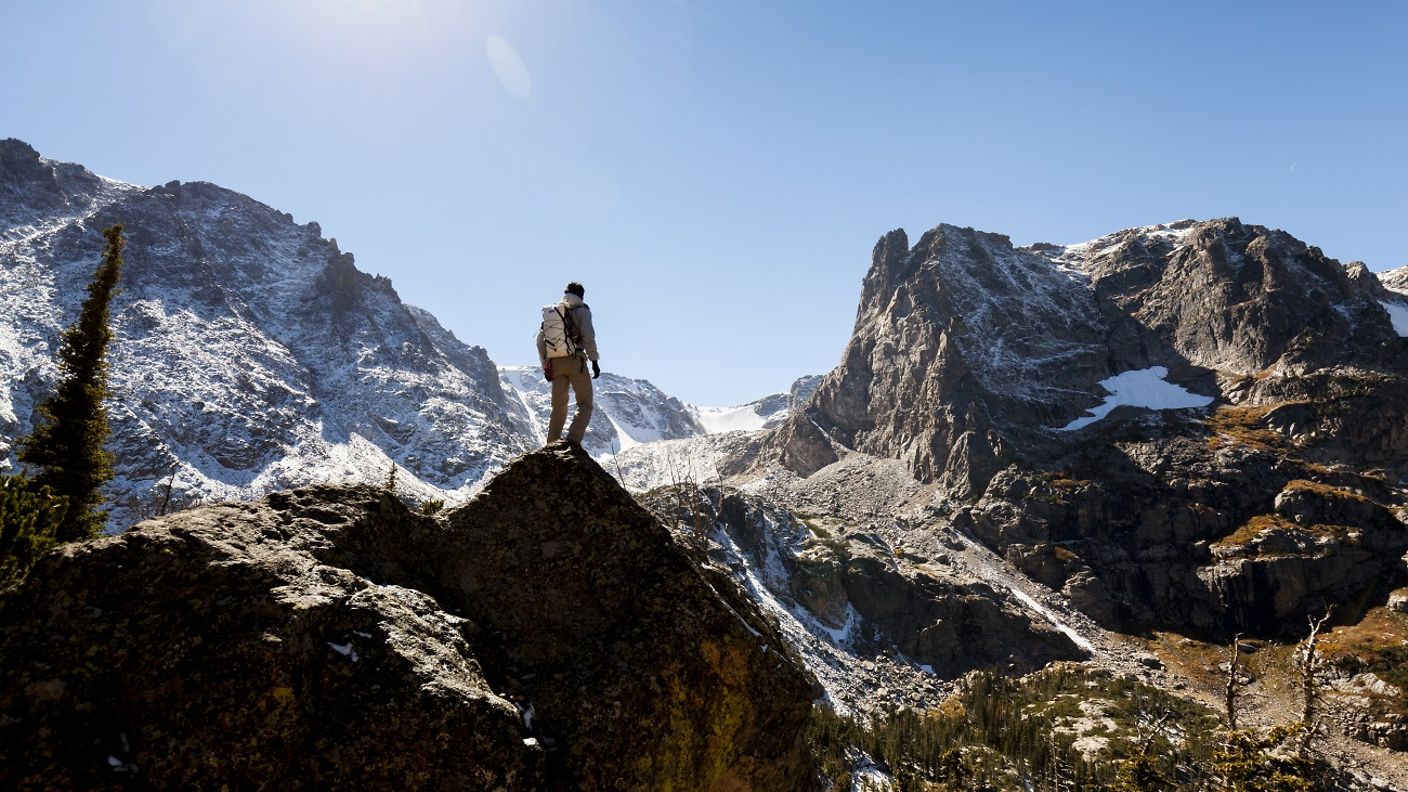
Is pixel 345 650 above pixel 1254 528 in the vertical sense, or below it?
below

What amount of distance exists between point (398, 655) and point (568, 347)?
632 centimetres

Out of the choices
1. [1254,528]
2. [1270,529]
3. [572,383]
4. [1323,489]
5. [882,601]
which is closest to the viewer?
[572,383]

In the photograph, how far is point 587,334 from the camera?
1175 cm

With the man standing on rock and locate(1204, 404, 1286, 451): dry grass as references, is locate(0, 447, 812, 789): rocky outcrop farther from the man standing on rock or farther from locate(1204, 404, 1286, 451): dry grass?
locate(1204, 404, 1286, 451): dry grass

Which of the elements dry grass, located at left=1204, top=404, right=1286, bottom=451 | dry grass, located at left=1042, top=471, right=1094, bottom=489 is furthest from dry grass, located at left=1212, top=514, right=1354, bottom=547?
dry grass, located at left=1042, top=471, right=1094, bottom=489

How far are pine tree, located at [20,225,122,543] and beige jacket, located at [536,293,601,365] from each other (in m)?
27.0

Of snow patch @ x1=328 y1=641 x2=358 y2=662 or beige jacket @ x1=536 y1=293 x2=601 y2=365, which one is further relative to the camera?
beige jacket @ x1=536 y1=293 x2=601 y2=365

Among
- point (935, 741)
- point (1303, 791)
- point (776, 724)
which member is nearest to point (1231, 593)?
point (935, 741)

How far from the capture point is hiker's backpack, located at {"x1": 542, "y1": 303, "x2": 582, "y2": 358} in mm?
11711

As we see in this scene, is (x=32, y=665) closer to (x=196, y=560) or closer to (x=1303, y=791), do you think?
(x=196, y=560)

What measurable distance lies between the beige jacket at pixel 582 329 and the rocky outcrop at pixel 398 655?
2501 mm

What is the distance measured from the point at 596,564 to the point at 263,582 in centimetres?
374

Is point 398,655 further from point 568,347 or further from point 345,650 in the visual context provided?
point 568,347

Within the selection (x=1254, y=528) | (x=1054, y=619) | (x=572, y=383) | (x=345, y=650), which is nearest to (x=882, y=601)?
(x=1054, y=619)
